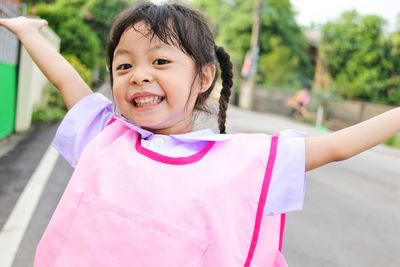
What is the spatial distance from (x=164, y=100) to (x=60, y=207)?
429 millimetres

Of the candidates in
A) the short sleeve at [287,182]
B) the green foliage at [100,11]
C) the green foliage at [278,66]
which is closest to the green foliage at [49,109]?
the short sleeve at [287,182]

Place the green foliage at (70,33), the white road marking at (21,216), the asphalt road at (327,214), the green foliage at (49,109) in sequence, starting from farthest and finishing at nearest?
the green foliage at (70,33), the green foliage at (49,109), the asphalt road at (327,214), the white road marking at (21,216)

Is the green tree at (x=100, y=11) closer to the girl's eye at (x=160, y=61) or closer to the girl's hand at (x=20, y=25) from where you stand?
the girl's hand at (x=20, y=25)

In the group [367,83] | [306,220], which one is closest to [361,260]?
[306,220]

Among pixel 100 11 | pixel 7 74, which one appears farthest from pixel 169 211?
pixel 100 11

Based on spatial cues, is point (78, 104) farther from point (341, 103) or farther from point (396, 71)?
point (396, 71)

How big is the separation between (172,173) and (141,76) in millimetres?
289

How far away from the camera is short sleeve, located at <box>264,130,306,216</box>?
58.5 inches

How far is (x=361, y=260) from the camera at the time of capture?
4215 millimetres

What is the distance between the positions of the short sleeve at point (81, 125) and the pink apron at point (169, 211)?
0.23 metres

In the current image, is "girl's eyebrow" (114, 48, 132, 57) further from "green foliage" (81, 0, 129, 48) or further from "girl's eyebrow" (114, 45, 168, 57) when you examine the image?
"green foliage" (81, 0, 129, 48)

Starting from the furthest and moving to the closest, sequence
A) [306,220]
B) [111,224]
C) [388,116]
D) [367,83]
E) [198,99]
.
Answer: [367,83] → [306,220] → [198,99] → [388,116] → [111,224]

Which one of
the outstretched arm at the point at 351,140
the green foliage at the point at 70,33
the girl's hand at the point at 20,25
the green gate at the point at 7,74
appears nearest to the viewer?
the outstretched arm at the point at 351,140

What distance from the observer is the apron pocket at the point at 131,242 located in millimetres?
1396
